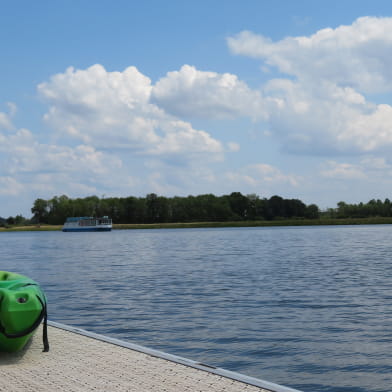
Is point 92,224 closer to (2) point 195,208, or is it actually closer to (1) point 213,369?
(2) point 195,208

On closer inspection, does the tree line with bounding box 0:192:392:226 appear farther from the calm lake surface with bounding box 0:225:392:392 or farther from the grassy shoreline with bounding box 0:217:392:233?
the calm lake surface with bounding box 0:225:392:392

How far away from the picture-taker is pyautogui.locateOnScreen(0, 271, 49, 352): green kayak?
9547 mm

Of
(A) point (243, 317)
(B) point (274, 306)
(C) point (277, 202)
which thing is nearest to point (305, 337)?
(A) point (243, 317)

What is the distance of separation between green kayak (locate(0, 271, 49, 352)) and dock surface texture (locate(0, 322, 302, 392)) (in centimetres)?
31

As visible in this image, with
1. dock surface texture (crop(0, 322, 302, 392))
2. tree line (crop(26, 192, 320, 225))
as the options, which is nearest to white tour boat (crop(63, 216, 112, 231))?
tree line (crop(26, 192, 320, 225))

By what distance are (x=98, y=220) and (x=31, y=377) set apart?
14722 centimetres

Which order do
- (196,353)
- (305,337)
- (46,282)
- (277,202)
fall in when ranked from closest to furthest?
1. (196,353)
2. (305,337)
3. (46,282)
4. (277,202)

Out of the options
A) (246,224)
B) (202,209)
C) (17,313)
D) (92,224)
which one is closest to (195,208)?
(202,209)

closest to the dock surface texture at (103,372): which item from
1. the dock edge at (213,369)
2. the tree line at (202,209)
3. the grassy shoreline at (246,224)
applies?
the dock edge at (213,369)

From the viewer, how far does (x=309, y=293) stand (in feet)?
78.1

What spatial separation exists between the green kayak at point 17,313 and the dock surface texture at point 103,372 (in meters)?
0.31

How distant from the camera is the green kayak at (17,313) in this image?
31.3ft

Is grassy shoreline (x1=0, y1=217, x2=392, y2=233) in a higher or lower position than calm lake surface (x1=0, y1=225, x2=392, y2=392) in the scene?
higher

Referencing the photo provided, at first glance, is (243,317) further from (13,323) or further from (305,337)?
(13,323)
